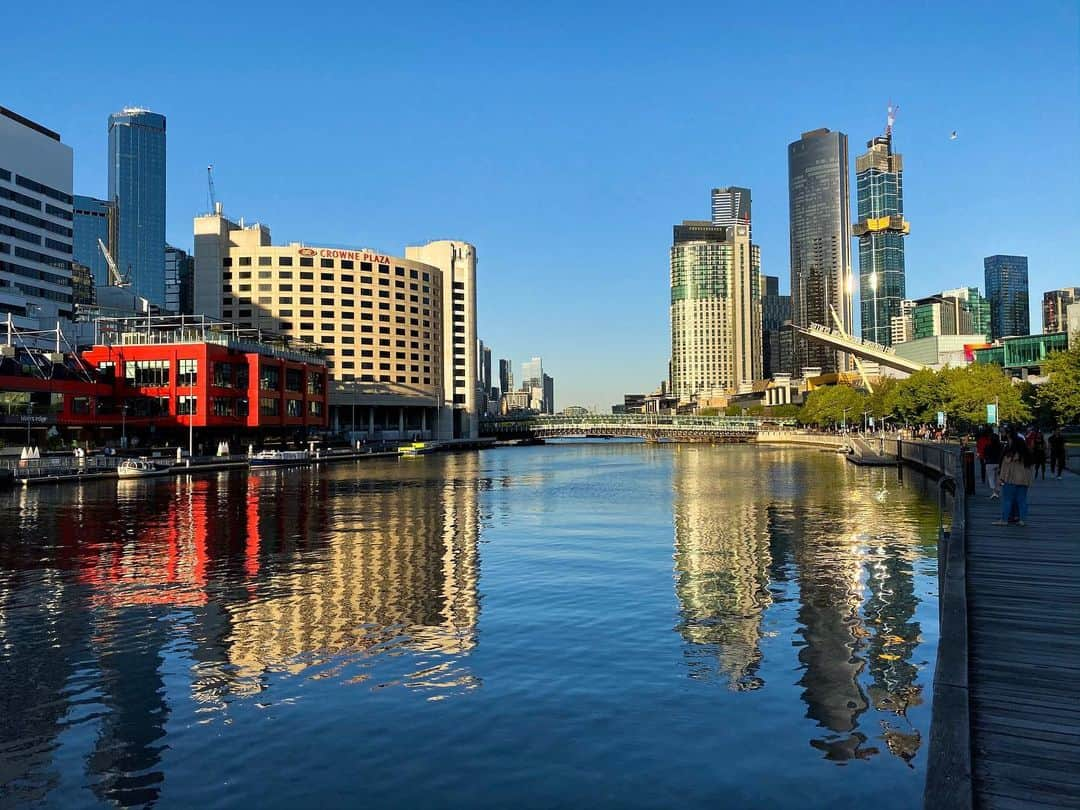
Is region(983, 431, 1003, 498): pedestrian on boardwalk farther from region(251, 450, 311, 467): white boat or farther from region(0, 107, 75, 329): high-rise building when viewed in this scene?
region(0, 107, 75, 329): high-rise building

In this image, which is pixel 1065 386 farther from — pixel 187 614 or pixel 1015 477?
pixel 187 614

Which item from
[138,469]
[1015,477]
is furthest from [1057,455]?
[138,469]

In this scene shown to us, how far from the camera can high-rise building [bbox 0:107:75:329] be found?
16350 cm

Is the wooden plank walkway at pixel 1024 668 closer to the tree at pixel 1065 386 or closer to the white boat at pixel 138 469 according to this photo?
the tree at pixel 1065 386

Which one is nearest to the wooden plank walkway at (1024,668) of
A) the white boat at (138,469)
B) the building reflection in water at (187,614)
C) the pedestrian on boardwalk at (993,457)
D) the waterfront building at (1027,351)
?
the pedestrian on boardwalk at (993,457)

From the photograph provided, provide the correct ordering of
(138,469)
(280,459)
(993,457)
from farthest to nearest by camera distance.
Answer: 1. (280,459)
2. (138,469)
3. (993,457)

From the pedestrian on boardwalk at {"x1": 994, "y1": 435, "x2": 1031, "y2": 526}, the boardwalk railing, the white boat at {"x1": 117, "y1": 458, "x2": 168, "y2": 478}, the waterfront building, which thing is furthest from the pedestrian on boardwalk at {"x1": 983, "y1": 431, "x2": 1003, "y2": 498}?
the waterfront building

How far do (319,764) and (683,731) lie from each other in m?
5.77

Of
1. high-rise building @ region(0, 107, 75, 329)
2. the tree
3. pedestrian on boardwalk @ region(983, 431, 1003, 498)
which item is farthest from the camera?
high-rise building @ region(0, 107, 75, 329)

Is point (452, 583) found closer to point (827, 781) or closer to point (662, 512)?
point (827, 781)

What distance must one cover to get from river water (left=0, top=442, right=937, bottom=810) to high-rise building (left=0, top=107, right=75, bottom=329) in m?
150

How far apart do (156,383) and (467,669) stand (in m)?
112

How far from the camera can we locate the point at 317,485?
7662 cm

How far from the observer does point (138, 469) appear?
280ft
